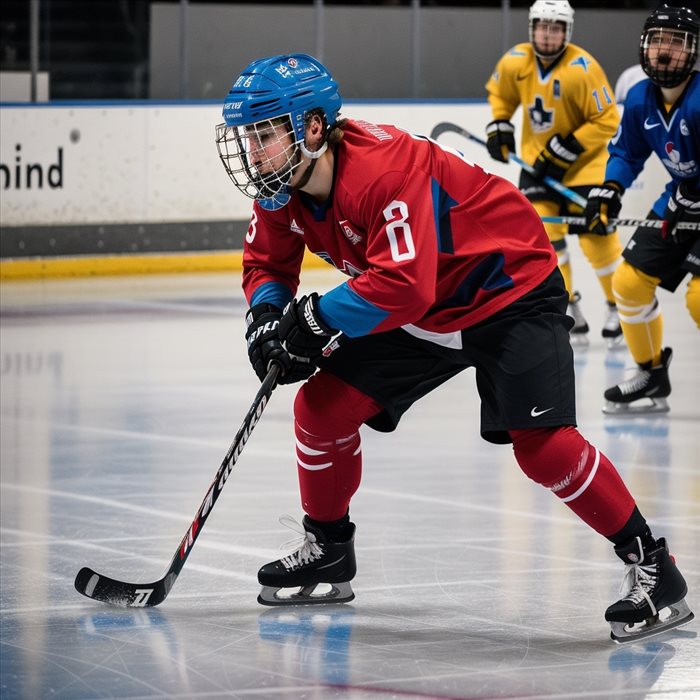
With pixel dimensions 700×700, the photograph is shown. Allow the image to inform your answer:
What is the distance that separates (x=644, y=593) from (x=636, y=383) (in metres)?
2.67

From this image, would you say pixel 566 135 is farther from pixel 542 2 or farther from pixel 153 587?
pixel 153 587

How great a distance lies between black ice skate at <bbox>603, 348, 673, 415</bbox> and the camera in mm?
5723

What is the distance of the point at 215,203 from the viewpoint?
9.86 meters

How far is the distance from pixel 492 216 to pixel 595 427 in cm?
247

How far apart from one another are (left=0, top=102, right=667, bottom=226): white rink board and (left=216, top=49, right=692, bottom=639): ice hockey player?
5932 mm

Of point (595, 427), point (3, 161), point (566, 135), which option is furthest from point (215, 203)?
point (595, 427)

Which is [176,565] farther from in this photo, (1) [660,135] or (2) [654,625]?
(1) [660,135]

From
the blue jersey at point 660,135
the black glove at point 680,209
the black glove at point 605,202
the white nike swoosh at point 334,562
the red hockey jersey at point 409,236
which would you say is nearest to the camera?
the red hockey jersey at point 409,236

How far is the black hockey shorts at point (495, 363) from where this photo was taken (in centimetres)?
305

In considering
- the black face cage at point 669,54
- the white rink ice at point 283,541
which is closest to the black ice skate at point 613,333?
the white rink ice at point 283,541

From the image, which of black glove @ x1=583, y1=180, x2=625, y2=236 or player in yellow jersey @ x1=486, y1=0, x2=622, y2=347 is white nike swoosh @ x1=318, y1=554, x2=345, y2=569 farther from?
player in yellow jersey @ x1=486, y1=0, x2=622, y2=347

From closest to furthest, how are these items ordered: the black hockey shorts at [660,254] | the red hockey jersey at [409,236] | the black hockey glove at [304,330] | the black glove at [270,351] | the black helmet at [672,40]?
the red hockey jersey at [409,236] < the black hockey glove at [304,330] < the black glove at [270,351] < the black helmet at [672,40] < the black hockey shorts at [660,254]

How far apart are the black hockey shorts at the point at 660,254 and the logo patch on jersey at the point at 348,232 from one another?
262 cm

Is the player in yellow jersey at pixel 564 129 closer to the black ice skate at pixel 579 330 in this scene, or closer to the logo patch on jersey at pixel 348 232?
the black ice skate at pixel 579 330
